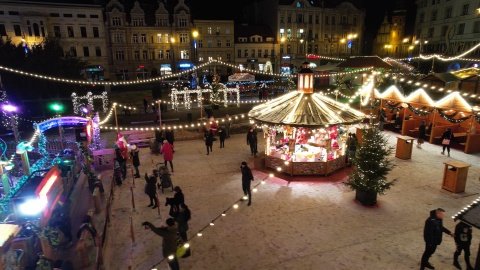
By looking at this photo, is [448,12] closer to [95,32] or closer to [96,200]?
[95,32]

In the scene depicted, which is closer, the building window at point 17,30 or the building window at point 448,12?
the building window at point 17,30

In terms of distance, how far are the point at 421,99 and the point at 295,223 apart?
13422 millimetres

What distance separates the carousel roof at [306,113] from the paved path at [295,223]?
2456 mm

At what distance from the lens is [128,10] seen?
43969 mm

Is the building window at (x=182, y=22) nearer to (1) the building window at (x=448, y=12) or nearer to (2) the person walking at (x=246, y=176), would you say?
(1) the building window at (x=448, y=12)

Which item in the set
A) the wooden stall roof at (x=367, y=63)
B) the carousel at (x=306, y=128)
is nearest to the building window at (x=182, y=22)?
the wooden stall roof at (x=367, y=63)

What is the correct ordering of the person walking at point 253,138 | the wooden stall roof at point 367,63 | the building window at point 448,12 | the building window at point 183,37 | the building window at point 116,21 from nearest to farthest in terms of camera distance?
the person walking at point 253,138
the wooden stall roof at point 367,63
the building window at point 448,12
the building window at point 116,21
the building window at point 183,37

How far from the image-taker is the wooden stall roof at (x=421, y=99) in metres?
17.5

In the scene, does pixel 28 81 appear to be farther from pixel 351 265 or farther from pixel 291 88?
pixel 351 265

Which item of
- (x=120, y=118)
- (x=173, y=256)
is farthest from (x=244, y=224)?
(x=120, y=118)

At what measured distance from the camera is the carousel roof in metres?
13.0

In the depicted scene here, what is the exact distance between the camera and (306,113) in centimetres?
1338

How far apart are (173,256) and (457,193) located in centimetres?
1041

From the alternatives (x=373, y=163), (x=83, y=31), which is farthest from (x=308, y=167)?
(x=83, y=31)
